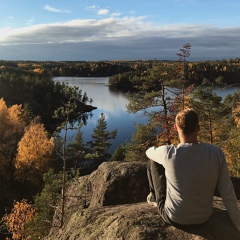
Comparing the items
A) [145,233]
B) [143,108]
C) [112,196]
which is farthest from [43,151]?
[145,233]

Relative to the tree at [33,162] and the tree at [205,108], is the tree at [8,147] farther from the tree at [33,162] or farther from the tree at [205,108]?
the tree at [205,108]

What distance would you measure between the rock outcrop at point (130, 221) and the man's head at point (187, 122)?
1.60m

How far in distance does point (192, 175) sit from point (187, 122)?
77 centimetres

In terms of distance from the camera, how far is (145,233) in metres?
4.81

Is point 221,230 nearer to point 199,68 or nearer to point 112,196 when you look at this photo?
point 112,196

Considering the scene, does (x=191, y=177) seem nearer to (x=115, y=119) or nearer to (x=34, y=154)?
(x=34, y=154)

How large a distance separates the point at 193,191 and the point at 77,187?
9.17 m

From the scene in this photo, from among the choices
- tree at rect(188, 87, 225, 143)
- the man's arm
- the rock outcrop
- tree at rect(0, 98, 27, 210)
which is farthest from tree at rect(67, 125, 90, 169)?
the man's arm

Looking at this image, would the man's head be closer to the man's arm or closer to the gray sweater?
the gray sweater

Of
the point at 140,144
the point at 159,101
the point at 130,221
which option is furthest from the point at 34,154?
the point at 130,221

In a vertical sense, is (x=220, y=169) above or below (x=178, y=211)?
above

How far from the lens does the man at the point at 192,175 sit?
13.8 feet

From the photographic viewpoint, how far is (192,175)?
14.0 feet

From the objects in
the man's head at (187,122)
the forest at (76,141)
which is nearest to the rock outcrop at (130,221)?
the man's head at (187,122)
